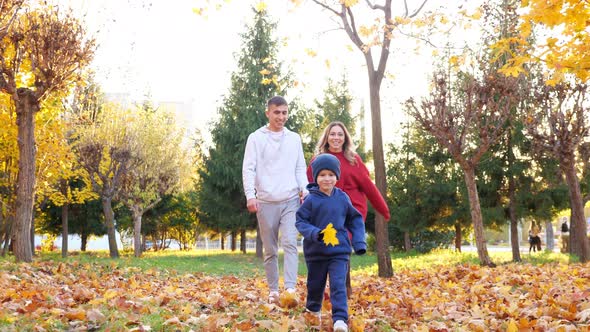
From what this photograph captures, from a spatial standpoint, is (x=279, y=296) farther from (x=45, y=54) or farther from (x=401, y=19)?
→ (x=45, y=54)

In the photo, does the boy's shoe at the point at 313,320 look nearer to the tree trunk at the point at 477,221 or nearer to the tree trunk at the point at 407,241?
the tree trunk at the point at 477,221

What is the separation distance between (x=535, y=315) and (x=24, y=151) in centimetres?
1101

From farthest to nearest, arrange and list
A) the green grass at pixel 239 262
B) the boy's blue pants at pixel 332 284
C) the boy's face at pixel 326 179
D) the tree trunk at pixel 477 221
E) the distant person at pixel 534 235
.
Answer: the distant person at pixel 534 235 → the green grass at pixel 239 262 → the tree trunk at pixel 477 221 → the boy's face at pixel 326 179 → the boy's blue pants at pixel 332 284

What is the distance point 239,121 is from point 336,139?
2418 centimetres

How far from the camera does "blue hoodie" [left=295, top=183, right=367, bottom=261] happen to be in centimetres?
504

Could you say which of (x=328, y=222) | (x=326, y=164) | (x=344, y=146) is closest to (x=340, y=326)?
(x=328, y=222)

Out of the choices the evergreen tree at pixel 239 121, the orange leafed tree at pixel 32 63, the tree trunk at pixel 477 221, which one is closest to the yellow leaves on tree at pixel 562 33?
the tree trunk at pixel 477 221

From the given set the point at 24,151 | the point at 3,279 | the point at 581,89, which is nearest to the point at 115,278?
the point at 3,279

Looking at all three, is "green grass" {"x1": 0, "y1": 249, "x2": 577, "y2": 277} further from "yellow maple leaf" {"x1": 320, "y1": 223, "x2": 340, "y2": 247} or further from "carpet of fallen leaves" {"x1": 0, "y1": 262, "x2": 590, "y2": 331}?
"yellow maple leaf" {"x1": 320, "y1": 223, "x2": 340, "y2": 247}

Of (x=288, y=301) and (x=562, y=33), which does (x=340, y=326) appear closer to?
(x=288, y=301)

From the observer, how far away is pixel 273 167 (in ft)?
21.1

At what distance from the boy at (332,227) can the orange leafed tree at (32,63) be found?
912 cm

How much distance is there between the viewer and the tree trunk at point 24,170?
42.8 feet

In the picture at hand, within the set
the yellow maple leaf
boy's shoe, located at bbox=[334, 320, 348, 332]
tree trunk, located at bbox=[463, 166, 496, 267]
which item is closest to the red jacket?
the yellow maple leaf
